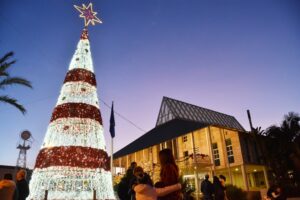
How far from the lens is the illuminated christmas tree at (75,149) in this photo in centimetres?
957

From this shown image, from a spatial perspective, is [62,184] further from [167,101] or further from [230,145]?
[167,101]

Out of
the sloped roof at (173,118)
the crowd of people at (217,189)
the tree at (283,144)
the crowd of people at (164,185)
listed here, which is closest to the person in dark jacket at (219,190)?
the crowd of people at (217,189)

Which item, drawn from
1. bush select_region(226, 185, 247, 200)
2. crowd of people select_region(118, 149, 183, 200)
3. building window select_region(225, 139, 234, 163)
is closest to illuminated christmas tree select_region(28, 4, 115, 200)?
crowd of people select_region(118, 149, 183, 200)

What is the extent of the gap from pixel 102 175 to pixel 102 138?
1.64 metres

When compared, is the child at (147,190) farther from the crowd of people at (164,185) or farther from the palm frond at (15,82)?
the palm frond at (15,82)

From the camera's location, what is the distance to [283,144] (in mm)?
21500

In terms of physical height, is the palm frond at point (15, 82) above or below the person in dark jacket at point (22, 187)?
above

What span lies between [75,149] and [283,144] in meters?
19.1

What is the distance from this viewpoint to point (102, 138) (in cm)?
1102

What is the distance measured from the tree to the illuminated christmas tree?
47.7 ft

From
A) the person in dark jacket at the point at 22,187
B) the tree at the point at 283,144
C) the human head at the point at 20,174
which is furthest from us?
the tree at the point at 283,144

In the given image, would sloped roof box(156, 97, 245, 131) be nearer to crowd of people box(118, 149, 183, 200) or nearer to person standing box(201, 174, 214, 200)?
person standing box(201, 174, 214, 200)

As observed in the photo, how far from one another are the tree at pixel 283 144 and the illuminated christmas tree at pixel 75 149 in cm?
1454

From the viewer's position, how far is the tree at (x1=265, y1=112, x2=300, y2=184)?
19.4 m
